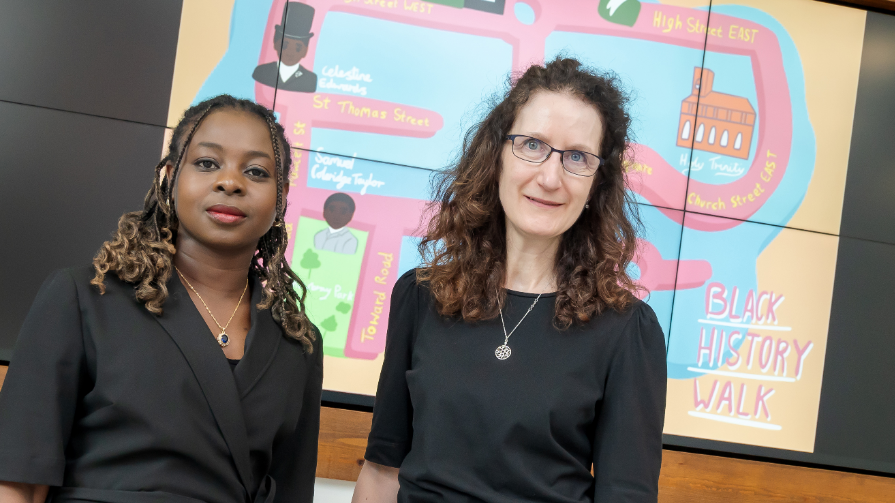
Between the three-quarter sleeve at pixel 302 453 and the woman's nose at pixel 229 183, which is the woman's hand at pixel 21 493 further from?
the woman's nose at pixel 229 183

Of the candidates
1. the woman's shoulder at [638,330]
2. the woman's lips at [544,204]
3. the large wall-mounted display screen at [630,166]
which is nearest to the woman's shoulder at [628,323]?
the woman's shoulder at [638,330]

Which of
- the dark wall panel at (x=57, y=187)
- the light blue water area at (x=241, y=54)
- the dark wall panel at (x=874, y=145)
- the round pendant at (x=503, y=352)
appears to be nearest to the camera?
the round pendant at (x=503, y=352)

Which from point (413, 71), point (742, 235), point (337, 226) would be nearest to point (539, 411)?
point (337, 226)

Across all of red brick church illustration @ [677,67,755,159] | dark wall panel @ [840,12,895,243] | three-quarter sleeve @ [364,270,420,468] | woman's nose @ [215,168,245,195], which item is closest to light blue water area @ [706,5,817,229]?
red brick church illustration @ [677,67,755,159]

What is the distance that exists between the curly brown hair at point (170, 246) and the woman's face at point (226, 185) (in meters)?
0.03

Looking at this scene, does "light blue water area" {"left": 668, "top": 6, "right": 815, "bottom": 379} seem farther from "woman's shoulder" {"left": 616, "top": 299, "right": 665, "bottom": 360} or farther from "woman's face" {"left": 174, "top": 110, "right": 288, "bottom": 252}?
"woman's face" {"left": 174, "top": 110, "right": 288, "bottom": 252}

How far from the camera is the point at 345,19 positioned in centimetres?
288

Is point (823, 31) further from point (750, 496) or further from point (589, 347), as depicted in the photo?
point (589, 347)

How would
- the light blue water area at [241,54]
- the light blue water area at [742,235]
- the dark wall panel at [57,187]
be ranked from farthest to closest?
the light blue water area at [742,235], the light blue water area at [241,54], the dark wall panel at [57,187]

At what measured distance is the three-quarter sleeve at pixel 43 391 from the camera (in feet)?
3.58

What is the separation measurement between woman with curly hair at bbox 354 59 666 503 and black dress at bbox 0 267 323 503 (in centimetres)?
34

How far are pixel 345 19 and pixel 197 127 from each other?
168 cm

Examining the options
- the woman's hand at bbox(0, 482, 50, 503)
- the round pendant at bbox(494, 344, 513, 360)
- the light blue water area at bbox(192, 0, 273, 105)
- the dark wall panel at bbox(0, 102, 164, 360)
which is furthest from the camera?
the light blue water area at bbox(192, 0, 273, 105)

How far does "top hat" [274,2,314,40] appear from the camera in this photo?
2830 mm
